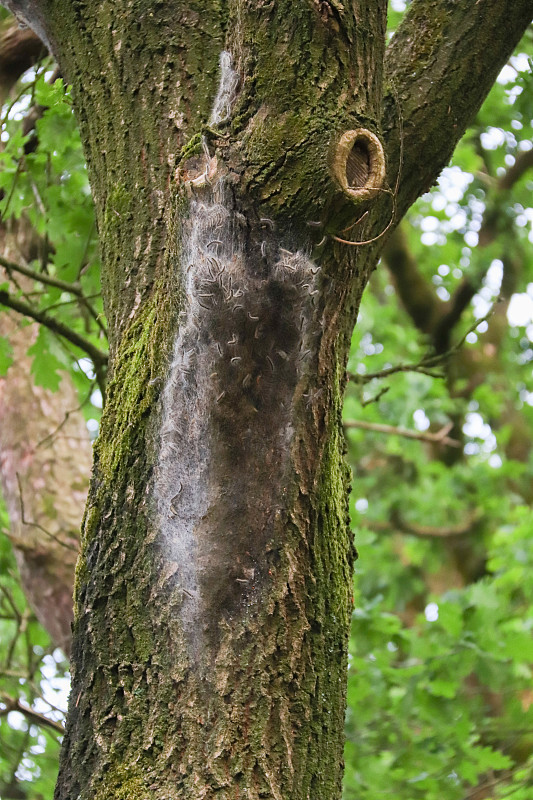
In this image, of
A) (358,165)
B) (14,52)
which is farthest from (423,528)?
(358,165)

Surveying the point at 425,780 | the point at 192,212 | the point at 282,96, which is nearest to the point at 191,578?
the point at 192,212

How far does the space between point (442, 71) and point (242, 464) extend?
3.99 feet

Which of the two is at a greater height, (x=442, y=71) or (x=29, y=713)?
(x=442, y=71)

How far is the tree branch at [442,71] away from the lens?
2090mm

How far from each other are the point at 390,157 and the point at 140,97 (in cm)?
65

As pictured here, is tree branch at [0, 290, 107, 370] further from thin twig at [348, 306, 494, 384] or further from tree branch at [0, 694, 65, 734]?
tree branch at [0, 694, 65, 734]

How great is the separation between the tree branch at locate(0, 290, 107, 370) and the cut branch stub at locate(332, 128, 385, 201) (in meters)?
1.60

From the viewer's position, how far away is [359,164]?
151 cm

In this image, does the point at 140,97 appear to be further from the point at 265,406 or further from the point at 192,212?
the point at 265,406

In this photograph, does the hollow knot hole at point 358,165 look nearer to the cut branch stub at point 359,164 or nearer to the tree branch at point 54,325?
the cut branch stub at point 359,164

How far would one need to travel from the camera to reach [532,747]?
21.7 feet

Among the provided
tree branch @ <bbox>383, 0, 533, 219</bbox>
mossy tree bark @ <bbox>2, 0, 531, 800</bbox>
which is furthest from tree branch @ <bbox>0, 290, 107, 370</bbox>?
tree branch @ <bbox>383, 0, 533, 219</bbox>

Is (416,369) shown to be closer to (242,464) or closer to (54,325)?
(54,325)

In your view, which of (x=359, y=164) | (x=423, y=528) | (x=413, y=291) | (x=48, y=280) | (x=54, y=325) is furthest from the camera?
(x=413, y=291)
